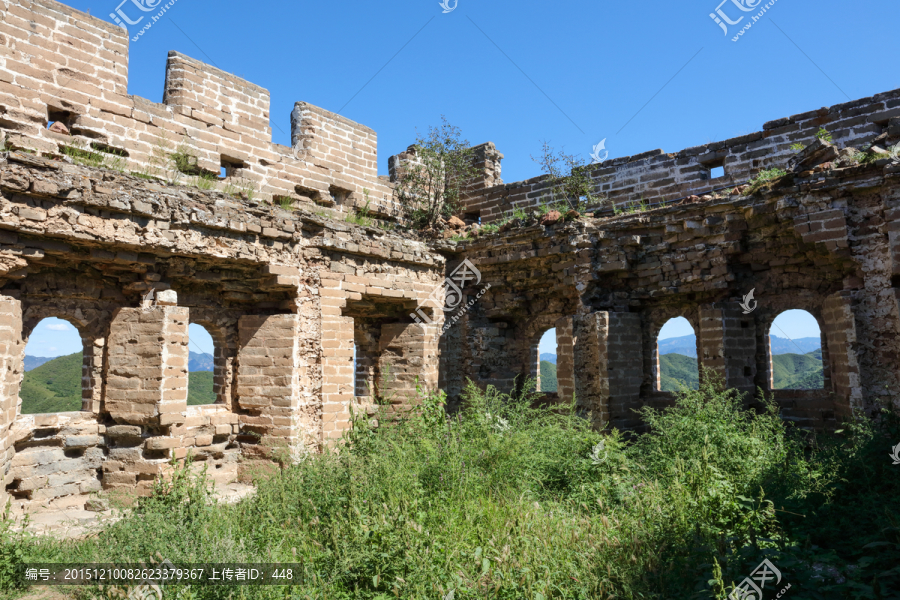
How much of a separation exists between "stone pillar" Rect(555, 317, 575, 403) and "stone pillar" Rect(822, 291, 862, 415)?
367 centimetres

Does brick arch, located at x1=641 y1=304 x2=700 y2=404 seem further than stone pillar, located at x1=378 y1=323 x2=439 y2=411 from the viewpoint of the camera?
No

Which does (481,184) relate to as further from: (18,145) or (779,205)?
(18,145)

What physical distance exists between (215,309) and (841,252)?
8890mm

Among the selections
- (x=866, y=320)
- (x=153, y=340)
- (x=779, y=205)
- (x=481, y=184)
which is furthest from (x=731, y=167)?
(x=153, y=340)

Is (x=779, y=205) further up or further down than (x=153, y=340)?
further up

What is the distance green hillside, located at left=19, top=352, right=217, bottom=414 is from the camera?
20.4m

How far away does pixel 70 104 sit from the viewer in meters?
7.77

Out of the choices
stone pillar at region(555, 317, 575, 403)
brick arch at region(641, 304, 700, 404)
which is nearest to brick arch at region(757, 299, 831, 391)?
brick arch at region(641, 304, 700, 404)

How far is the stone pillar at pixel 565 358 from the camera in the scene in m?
9.90

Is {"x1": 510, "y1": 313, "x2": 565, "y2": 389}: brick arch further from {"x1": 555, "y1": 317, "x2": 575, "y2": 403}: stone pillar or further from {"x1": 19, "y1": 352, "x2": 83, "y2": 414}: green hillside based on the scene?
{"x1": 19, "y1": 352, "x2": 83, "y2": 414}: green hillside

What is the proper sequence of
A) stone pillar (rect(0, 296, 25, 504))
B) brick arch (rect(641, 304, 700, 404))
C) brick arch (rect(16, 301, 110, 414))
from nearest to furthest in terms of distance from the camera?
stone pillar (rect(0, 296, 25, 504)) < brick arch (rect(16, 301, 110, 414)) < brick arch (rect(641, 304, 700, 404))

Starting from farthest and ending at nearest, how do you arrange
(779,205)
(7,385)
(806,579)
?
1. (779,205)
2. (7,385)
3. (806,579)

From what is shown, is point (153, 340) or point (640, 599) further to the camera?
point (153, 340)

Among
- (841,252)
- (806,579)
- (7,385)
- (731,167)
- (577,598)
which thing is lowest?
(577,598)
